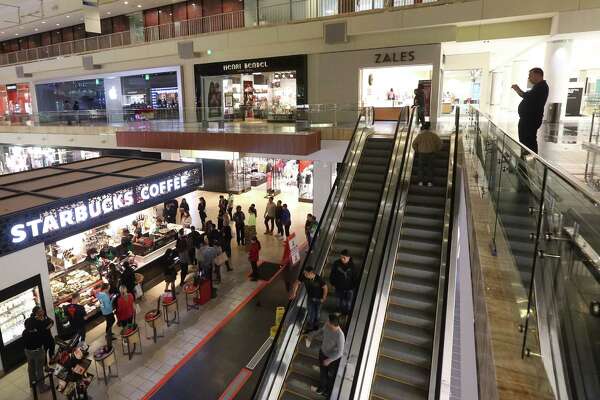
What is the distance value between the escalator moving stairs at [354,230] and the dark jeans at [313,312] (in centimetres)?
30

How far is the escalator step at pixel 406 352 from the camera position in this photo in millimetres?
6262

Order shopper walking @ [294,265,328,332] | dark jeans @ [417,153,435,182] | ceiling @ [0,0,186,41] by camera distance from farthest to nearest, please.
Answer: ceiling @ [0,0,186,41]
dark jeans @ [417,153,435,182]
shopper walking @ [294,265,328,332]

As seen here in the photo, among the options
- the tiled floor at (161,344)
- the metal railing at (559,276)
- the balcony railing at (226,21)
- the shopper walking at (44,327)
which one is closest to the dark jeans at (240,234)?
the tiled floor at (161,344)

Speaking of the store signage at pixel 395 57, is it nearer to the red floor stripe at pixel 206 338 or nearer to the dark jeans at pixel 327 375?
the red floor stripe at pixel 206 338

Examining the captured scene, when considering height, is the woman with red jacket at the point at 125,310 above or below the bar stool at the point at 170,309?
above

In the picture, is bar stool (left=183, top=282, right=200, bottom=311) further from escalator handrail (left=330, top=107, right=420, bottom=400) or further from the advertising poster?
the advertising poster

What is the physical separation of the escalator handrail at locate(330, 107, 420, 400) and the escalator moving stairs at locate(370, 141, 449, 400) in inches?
17.5

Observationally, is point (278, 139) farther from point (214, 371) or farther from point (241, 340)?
point (214, 371)

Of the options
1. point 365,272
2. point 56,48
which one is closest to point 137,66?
point 56,48

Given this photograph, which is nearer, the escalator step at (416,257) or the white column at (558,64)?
the escalator step at (416,257)

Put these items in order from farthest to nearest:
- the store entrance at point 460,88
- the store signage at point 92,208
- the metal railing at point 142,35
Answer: the store entrance at point 460,88
the metal railing at point 142,35
the store signage at point 92,208

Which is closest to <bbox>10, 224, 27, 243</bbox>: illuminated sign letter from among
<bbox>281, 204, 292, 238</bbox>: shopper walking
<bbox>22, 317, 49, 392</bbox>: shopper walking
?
<bbox>22, 317, 49, 392</bbox>: shopper walking

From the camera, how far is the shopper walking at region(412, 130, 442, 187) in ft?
30.4

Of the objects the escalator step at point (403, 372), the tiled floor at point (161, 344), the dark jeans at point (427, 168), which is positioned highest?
the dark jeans at point (427, 168)
